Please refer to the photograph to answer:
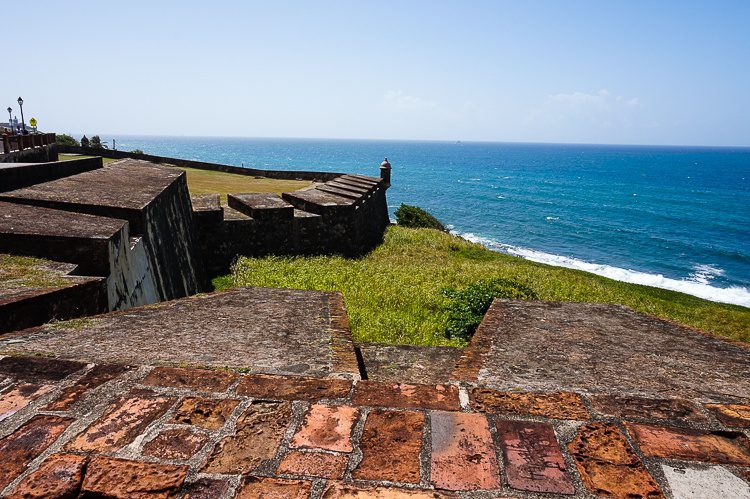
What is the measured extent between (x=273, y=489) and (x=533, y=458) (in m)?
0.86

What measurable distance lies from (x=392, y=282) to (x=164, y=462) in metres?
9.85

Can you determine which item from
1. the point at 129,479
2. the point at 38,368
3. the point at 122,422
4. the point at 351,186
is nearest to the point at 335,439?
the point at 129,479

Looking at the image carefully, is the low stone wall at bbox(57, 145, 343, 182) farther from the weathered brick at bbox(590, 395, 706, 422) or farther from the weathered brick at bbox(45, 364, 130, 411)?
the weathered brick at bbox(590, 395, 706, 422)

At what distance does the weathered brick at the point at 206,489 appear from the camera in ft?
4.74

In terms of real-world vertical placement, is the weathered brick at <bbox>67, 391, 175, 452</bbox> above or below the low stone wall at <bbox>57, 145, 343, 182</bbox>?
above

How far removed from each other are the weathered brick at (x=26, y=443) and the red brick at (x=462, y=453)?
1269 millimetres

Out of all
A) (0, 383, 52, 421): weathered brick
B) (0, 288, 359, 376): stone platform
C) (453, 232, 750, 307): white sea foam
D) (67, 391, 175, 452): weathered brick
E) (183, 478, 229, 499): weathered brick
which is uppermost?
(0, 383, 52, 421): weathered brick

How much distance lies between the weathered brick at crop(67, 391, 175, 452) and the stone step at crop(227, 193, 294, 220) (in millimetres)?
10422

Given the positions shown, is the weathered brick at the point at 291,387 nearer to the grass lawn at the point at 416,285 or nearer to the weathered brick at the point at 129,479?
the weathered brick at the point at 129,479

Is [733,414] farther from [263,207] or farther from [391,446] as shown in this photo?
[263,207]

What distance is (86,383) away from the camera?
2.00 meters

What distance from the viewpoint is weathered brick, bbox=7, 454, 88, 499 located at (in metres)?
1.41

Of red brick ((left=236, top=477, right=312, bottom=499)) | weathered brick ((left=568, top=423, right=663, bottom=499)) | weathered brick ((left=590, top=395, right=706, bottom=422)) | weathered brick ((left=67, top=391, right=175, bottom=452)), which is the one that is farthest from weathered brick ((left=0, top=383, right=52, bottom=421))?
weathered brick ((left=590, top=395, right=706, bottom=422))

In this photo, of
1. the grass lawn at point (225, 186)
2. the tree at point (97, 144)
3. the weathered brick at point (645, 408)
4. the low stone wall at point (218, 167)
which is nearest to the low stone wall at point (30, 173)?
the grass lawn at point (225, 186)
